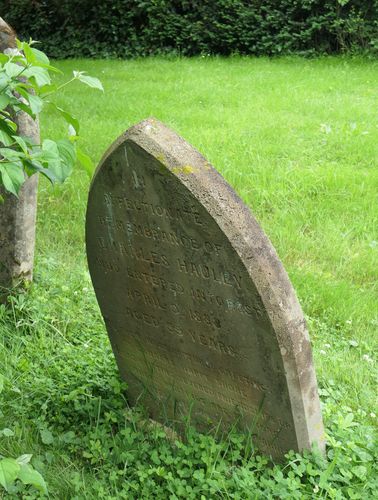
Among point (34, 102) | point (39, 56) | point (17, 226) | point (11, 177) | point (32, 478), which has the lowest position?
point (17, 226)

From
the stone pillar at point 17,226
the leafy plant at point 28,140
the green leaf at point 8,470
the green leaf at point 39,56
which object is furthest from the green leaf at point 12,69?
the stone pillar at point 17,226

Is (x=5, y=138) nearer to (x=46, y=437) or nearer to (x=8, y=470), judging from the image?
(x=8, y=470)

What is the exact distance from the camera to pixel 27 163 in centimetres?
229

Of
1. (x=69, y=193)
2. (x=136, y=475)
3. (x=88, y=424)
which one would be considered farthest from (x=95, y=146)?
(x=136, y=475)

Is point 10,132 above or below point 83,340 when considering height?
above

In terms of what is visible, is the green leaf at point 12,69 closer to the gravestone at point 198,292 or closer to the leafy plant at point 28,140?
the leafy plant at point 28,140

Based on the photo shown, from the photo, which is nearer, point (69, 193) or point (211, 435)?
point (211, 435)

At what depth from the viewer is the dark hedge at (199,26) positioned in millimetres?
11781

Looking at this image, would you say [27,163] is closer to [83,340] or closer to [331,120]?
[83,340]

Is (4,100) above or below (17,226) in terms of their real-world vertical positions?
above

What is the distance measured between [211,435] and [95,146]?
4.20 meters

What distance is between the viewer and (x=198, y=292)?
281cm

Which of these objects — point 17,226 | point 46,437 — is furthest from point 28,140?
point 17,226

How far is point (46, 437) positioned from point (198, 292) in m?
1.00
